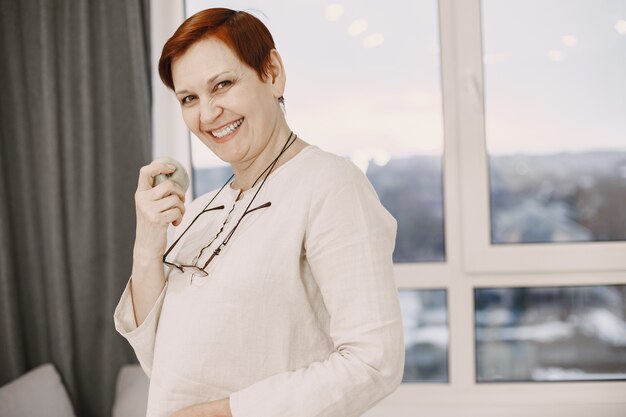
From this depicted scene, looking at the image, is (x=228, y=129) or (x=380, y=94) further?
(x=380, y=94)

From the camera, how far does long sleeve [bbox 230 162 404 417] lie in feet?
2.89

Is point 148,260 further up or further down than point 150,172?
further down

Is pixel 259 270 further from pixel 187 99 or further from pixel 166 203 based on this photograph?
pixel 187 99

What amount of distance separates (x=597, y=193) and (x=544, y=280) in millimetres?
374

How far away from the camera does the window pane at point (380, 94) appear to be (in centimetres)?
225

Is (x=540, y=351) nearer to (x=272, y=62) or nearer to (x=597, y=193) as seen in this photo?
(x=597, y=193)

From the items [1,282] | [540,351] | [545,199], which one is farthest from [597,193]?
[1,282]

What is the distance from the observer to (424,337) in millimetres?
2301

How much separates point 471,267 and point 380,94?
0.72 metres

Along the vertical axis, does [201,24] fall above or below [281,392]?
above

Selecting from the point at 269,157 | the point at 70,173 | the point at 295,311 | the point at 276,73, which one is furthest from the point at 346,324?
the point at 70,173

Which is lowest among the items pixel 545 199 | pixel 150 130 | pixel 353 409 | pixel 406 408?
pixel 406 408

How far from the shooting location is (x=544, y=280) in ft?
7.20

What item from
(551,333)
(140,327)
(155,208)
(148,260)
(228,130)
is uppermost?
(228,130)
